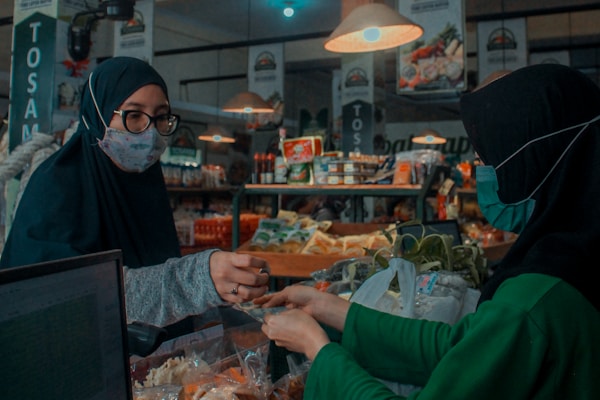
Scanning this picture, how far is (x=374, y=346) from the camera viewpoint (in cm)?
157

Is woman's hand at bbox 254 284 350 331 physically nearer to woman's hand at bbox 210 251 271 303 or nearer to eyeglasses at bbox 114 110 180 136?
woman's hand at bbox 210 251 271 303

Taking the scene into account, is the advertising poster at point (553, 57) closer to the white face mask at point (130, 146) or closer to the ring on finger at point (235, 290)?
the white face mask at point (130, 146)

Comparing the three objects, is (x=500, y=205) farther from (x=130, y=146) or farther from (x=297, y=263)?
(x=297, y=263)

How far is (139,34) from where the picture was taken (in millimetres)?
7582

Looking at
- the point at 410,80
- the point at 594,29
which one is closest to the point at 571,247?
the point at 410,80

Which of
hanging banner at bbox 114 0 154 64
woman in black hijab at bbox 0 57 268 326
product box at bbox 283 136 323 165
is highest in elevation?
hanging banner at bbox 114 0 154 64

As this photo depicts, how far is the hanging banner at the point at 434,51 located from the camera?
6.31 m

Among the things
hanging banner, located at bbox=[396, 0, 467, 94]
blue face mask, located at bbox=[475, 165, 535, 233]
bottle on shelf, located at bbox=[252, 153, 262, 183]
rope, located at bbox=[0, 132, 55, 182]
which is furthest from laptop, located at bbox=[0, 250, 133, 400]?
hanging banner, located at bbox=[396, 0, 467, 94]

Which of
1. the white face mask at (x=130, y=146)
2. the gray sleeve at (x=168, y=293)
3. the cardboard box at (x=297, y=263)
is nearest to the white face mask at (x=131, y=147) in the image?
the white face mask at (x=130, y=146)

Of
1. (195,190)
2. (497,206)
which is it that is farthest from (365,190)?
(195,190)

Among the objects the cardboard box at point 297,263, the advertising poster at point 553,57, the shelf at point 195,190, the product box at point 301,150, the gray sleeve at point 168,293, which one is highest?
the advertising poster at point 553,57

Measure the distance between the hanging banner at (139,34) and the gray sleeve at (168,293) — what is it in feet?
21.7

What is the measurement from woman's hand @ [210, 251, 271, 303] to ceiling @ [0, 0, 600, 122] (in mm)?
8362

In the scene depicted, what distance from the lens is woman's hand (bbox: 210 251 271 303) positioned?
4.71 ft
